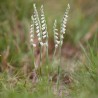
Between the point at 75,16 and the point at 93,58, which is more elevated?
the point at 75,16

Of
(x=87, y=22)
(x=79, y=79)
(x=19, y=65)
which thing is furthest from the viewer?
(x=87, y=22)

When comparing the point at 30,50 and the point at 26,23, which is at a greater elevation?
the point at 26,23

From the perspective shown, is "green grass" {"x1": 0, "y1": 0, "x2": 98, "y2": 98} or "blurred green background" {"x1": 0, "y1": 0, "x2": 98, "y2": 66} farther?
"blurred green background" {"x1": 0, "y1": 0, "x2": 98, "y2": 66}

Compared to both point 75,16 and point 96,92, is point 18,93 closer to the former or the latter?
point 96,92

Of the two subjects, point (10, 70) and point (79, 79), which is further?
point (10, 70)

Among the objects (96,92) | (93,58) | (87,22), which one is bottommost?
(96,92)

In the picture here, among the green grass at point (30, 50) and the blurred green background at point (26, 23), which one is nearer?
the green grass at point (30, 50)

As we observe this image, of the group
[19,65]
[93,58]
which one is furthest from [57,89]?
[19,65]

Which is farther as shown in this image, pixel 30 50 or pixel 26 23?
pixel 26 23

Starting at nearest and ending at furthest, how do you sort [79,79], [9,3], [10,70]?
[79,79] → [10,70] → [9,3]
